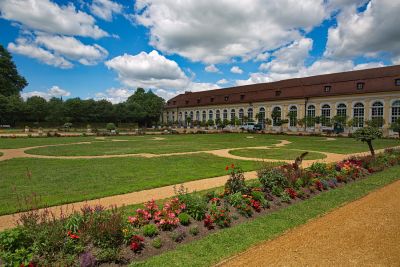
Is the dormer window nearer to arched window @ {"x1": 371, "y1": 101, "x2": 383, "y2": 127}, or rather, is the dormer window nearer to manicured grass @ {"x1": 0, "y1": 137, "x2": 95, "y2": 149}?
arched window @ {"x1": 371, "y1": 101, "x2": 383, "y2": 127}

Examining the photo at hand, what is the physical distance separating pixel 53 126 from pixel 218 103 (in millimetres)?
34059

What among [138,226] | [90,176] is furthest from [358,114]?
[138,226]

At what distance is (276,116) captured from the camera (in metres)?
46.8

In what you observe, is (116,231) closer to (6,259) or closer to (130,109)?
(6,259)

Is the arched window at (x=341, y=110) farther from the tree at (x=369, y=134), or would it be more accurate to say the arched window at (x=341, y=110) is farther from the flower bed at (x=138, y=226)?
the flower bed at (x=138, y=226)

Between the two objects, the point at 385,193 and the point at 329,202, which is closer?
the point at 329,202

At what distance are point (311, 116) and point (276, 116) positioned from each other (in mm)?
6220

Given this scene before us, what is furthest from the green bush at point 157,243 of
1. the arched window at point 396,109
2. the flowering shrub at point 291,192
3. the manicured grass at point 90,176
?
the arched window at point 396,109

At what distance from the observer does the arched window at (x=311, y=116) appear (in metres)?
40.7

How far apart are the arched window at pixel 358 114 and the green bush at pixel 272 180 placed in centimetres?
3597

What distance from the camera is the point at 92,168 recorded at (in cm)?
1033

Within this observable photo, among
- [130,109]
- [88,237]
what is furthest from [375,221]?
[130,109]

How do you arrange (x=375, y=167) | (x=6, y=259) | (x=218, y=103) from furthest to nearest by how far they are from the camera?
1. (x=218, y=103)
2. (x=375, y=167)
3. (x=6, y=259)

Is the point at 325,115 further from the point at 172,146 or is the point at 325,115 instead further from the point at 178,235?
the point at 178,235
